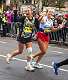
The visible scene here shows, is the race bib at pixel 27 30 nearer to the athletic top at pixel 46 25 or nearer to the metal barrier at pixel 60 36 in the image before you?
the athletic top at pixel 46 25

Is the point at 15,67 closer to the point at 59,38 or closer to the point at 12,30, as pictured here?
the point at 59,38

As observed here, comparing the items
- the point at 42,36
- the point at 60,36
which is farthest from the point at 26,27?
the point at 60,36

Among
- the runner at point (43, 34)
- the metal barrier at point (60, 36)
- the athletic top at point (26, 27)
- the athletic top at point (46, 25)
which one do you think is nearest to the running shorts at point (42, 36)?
the runner at point (43, 34)

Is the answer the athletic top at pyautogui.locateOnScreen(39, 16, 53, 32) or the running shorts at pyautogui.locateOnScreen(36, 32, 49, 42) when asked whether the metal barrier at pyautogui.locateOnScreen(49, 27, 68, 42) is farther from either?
the running shorts at pyautogui.locateOnScreen(36, 32, 49, 42)

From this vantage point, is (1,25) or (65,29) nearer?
(65,29)

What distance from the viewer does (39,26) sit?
11.1 meters

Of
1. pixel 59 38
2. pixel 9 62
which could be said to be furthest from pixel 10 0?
pixel 9 62

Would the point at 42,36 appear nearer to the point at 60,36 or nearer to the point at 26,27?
the point at 26,27

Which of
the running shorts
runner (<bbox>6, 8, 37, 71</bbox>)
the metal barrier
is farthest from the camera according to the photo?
the metal barrier

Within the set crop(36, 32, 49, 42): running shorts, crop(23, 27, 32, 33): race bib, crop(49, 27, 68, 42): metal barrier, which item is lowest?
crop(49, 27, 68, 42): metal barrier

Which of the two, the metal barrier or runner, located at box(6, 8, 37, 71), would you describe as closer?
runner, located at box(6, 8, 37, 71)

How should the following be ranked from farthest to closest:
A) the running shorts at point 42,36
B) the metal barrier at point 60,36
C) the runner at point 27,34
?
1. the metal barrier at point 60,36
2. the running shorts at point 42,36
3. the runner at point 27,34

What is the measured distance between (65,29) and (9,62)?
1130cm

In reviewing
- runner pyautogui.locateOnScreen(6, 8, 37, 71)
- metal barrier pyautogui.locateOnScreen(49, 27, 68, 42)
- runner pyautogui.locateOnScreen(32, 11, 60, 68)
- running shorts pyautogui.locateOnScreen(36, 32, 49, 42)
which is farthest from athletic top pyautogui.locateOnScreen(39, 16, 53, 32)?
metal barrier pyautogui.locateOnScreen(49, 27, 68, 42)
